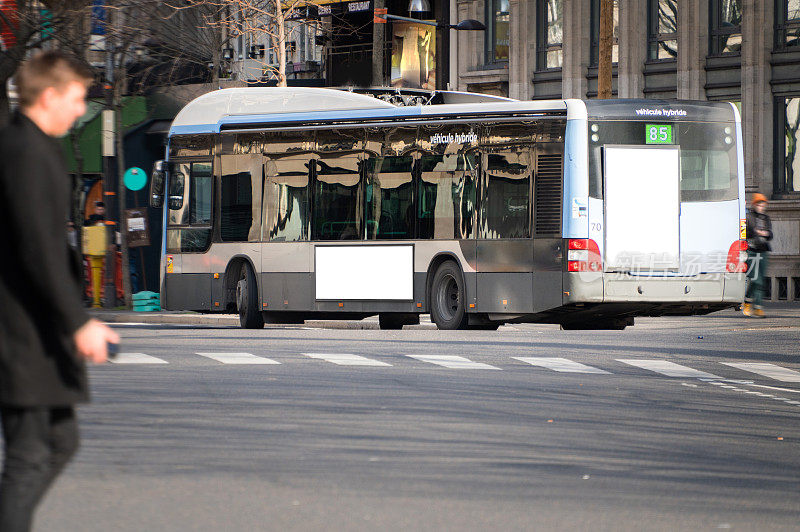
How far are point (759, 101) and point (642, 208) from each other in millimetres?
14736

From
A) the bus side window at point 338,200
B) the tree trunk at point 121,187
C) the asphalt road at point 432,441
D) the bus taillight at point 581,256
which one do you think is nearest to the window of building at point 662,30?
the tree trunk at point 121,187

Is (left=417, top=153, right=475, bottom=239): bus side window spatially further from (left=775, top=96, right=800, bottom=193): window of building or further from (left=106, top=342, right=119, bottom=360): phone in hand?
(left=775, top=96, right=800, bottom=193): window of building

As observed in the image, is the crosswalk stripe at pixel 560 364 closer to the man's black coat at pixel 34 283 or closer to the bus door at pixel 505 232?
the bus door at pixel 505 232

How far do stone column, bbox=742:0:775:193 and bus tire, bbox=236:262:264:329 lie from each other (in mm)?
14502

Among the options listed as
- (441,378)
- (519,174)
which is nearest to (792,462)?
(441,378)

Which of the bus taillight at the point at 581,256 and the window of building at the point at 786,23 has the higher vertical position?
the window of building at the point at 786,23

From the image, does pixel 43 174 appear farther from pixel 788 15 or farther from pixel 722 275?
pixel 788 15

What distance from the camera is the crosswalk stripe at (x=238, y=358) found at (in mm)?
13845

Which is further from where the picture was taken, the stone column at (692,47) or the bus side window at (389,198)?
the stone column at (692,47)

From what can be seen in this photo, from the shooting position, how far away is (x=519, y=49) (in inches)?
1495

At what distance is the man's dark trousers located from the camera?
4.68 meters

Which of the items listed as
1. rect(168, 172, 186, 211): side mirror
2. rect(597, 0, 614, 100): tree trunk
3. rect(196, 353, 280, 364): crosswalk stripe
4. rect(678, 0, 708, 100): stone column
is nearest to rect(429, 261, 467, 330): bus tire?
rect(168, 172, 186, 211): side mirror

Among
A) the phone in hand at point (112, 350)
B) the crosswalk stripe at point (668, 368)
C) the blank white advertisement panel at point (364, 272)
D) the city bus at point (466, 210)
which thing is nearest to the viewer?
the phone in hand at point (112, 350)

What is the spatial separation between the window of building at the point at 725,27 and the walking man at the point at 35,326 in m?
29.7
